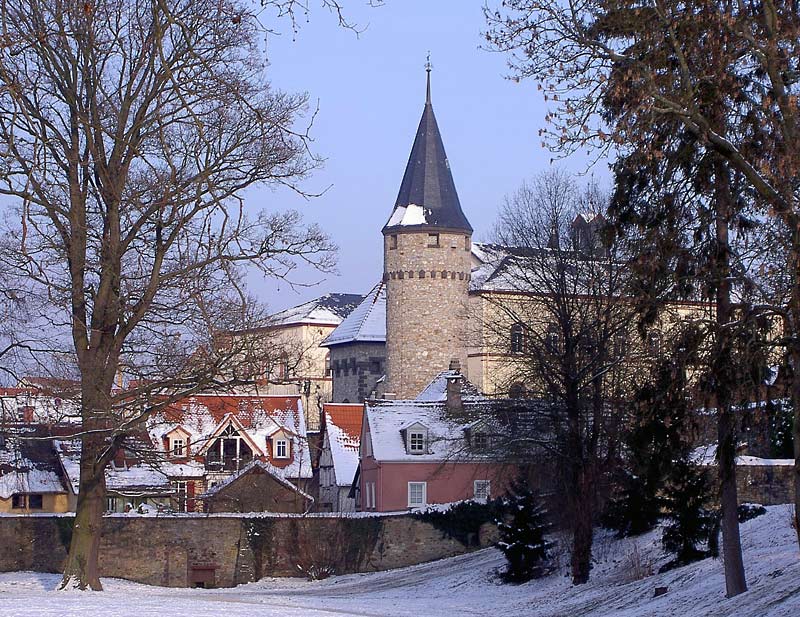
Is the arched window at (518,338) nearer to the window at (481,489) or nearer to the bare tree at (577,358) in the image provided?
the bare tree at (577,358)

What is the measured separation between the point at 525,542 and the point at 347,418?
25906 millimetres

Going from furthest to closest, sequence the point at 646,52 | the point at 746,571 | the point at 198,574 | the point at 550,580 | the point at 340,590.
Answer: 1. the point at 198,574
2. the point at 340,590
3. the point at 550,580
4. the point at 746,571
5. the point at 646,52

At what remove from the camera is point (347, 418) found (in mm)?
56594

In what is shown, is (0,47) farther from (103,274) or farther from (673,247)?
(103,274)

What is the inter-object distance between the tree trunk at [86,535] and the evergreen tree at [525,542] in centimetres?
1291

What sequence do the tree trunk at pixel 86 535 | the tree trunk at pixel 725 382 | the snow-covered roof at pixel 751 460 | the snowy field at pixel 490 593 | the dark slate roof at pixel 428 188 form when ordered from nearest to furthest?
the tree trunk at pixel 725 382 < the snowy field at pixel 490 593 < the tree trunk at pixel 86 535 < the snow-covered roof at pixel 751 460 < the dark slate roof at pixel 428 188

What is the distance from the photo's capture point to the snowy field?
52.7 feet

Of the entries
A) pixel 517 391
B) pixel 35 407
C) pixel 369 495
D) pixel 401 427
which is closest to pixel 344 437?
pixel 369 495

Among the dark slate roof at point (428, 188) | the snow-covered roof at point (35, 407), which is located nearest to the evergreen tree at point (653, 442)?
the snow-covered roof at point (35, 407)

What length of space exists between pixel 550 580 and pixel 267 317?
49.2ft

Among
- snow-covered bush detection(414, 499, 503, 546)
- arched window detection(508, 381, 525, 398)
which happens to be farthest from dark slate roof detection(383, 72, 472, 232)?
arched window detection(508, 381, 525, 398)

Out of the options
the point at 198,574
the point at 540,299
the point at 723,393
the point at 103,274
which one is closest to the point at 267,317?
the point at 103,274

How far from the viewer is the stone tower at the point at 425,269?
60.0 meters

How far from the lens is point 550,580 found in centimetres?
3072
